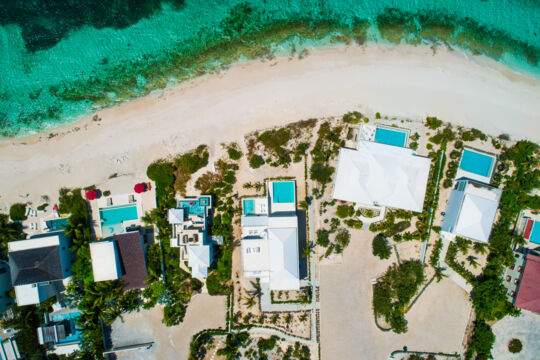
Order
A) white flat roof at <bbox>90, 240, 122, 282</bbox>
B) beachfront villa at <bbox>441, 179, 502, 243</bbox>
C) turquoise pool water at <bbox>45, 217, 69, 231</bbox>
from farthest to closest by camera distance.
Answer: turquoise pool water at <bbox>45, 217, 69, 231</bbox>
white flat roof at <bbox>90, 240, 122, 282</bbox>
beachfront villa at <bbox>441, 179, 502, 243</bbox>

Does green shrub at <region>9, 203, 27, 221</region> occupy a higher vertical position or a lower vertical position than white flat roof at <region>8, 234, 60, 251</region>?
higher

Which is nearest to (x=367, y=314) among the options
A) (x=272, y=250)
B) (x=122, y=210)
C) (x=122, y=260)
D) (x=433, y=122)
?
(x=272, y=250)

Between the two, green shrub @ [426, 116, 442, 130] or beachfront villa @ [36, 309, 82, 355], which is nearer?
green shrub @ [426, 116, 442, 130]

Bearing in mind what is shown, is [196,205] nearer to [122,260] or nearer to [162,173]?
[162,173]

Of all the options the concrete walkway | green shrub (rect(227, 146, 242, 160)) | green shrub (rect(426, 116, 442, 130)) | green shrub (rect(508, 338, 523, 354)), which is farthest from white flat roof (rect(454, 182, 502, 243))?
green shrub (rect(227, 146, 242, 160))

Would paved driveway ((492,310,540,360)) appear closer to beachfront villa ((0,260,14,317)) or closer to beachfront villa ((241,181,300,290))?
beachfront villa ((241,181,300,290))

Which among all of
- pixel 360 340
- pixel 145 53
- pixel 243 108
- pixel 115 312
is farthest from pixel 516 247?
pixel 145 53

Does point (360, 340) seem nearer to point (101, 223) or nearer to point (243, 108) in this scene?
point (243, 108)

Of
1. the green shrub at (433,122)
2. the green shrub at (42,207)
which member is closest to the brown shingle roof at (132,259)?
the green shrub at (42,207)
